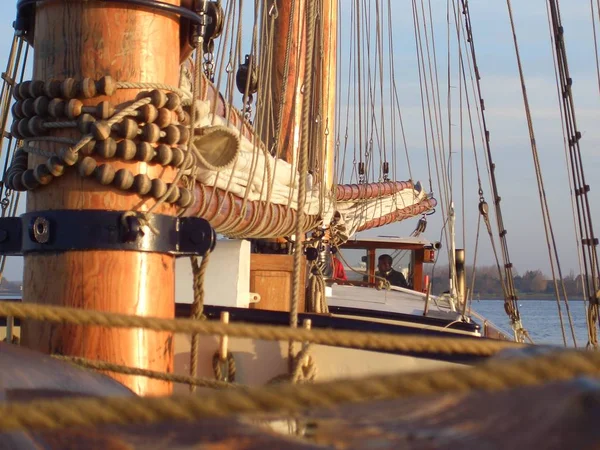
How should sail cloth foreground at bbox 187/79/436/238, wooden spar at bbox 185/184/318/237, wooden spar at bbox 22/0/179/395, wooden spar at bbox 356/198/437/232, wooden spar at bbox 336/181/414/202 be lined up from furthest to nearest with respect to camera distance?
wooden spar at bbox 356/198/437/232
wooden spar at bbox 336/181/414/202
wooden spar at bbox 185/184/318/237
sail cloth foreground at bbox 187/79/436/238
wooden spar at bbox 22/0/179/395

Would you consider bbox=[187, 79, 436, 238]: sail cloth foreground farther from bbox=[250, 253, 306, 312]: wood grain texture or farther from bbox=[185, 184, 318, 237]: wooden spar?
bbox=[250, 253, 306, 312]: wood grain texture

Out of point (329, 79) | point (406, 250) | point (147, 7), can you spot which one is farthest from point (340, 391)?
point (406, 250)

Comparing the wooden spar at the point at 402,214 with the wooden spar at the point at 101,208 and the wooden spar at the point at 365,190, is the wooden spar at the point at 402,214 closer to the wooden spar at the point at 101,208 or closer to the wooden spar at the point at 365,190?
the wooden spar at the point at 365,190

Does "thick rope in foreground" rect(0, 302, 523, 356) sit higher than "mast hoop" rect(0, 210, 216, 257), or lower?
lower

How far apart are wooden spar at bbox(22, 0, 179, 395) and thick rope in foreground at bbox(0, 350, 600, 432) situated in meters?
1.15

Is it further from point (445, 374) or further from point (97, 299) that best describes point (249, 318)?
point (445, 374)

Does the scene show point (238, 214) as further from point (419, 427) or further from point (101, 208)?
point (419, 427)

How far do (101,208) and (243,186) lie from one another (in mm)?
1522

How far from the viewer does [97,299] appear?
1.78 meters

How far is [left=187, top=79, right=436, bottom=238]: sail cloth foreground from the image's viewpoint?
8.30ft

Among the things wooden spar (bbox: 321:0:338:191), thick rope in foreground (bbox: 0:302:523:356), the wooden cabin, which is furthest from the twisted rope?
the wooden cabin

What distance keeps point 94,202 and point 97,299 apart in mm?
215

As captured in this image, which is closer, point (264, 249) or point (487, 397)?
point (487, 397)

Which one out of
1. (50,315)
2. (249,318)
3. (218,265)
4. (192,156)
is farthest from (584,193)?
(50,315)
